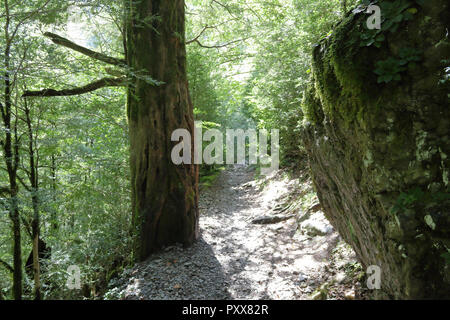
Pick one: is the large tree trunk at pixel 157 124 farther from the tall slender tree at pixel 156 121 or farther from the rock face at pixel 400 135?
the rock face at pixel 400 135

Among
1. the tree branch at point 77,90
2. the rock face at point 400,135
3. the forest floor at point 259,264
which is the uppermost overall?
the tree branch at point 77,90

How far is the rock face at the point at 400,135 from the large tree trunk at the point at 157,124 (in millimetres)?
3217

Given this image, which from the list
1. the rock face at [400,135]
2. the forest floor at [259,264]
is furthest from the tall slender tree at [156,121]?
the rock face at [400,135]

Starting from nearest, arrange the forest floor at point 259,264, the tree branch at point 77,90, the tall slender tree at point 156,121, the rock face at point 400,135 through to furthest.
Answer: the rock face at point 400,135 < the forest floor at point 259,264 < the tree branch at point 77,90 < the tall slender tree at point 156,121

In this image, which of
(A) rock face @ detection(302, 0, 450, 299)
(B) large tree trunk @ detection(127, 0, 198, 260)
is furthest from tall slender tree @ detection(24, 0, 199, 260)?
(A) rock face @ detection(302, 0, 450, 299)

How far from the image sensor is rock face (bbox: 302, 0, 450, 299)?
5.61 feet

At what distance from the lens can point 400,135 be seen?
1849mm

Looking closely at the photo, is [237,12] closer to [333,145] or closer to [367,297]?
[333,145]

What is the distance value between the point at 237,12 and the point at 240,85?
28.0 feet

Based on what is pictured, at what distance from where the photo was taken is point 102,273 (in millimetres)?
Answer: 5012

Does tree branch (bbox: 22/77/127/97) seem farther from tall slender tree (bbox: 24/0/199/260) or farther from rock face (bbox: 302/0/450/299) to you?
rock face (bbox: 302/0/450/299)

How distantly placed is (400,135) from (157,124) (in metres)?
3.85

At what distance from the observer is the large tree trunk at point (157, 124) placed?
4.70 m

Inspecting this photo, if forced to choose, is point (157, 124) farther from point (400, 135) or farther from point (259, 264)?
point (400, 135)
